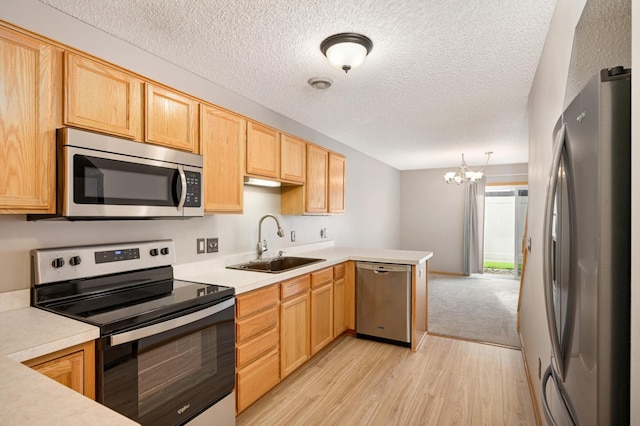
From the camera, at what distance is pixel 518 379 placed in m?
2.71

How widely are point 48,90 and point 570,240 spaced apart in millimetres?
2105

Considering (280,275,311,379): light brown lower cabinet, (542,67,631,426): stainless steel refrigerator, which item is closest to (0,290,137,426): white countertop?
→ (542,67,631,426): stainless steel refrigerator

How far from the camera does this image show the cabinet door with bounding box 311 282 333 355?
116 inches

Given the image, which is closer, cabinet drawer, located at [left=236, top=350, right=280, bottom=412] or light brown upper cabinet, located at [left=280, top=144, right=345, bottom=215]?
cabinet drawer, located at [left=236, top=350, right=280, bottom=412]

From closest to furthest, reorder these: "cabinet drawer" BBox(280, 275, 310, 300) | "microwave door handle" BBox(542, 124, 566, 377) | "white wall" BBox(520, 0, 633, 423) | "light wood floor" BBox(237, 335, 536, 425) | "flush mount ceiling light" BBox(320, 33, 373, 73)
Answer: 1. "white wall" BBox(520, 0, 633, 423)
2. "microwave door handle" BBox(542, 124, 566, 377)
3. "flush mount ceiling light" BBox(320, 33, 373, 73)
4. "light wood floor" BBox(237, 335, 536, 425)
5. "cabinet drawer" BBox(280, 275, 310, 300)

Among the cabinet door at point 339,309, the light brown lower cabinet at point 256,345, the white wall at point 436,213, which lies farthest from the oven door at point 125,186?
the white wall at point 436,213

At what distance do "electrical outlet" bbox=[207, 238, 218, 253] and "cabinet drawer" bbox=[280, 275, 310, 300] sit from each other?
2.11ft

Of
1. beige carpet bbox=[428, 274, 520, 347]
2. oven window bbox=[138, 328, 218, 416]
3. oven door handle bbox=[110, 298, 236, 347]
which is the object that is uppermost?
oven door handle bbox=[110, 298, 236, 347]

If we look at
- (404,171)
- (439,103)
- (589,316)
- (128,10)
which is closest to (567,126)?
(589,316)

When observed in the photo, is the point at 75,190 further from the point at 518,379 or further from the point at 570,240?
the point at 518,379

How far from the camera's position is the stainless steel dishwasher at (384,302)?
3303 mm

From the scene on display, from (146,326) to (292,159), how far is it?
2.05 meters

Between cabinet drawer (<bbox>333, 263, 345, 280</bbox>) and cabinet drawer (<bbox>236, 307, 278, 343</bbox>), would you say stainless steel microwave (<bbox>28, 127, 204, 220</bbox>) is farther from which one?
cabinet drawer (<bbox>333, 263, 345, 280</bbox>)

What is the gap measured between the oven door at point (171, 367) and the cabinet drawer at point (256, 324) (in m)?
0.12
